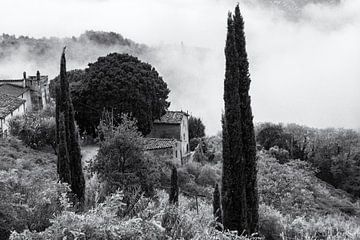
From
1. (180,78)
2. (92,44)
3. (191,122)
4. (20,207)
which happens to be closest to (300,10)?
(180,78)

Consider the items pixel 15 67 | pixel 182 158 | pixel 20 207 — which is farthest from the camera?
pixel 15 67

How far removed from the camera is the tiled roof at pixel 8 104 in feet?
107

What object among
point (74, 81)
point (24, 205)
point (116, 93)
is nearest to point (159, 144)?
point (116, 93)

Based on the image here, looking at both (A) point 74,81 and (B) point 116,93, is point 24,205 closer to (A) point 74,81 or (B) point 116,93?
(B) point 116,93

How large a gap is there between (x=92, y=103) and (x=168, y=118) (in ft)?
28.9

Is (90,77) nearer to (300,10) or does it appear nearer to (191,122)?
(191,122)

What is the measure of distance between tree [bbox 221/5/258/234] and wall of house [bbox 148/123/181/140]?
2238 centimetres

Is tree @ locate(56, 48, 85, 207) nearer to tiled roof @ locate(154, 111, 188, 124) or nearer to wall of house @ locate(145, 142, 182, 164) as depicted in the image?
wall of house @ locate(145, 142, 182, 164)

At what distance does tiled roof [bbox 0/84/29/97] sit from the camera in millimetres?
38403

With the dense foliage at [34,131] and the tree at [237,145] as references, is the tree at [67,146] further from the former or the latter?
the dense foliage at [34,131]

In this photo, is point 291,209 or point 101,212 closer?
point 101,212

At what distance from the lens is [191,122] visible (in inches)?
2073

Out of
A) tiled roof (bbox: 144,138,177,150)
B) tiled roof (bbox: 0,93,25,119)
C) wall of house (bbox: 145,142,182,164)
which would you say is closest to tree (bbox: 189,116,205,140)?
tiled roof (bbox: 144,138,177,150)

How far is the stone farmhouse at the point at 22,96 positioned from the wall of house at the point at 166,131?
1109 cm
